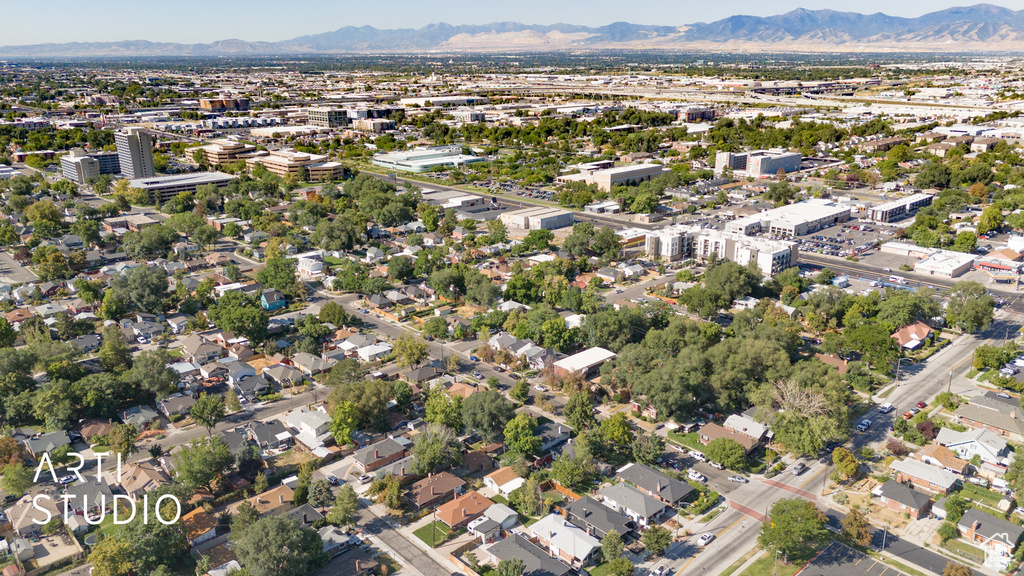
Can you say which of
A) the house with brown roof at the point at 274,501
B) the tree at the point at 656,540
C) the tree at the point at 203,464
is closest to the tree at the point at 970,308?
the tree at the point at 656,540

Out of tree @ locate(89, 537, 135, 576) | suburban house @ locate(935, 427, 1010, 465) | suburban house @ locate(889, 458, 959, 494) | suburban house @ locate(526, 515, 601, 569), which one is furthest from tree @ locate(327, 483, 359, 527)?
suburban house @ locate(935, 427, 1010, 465)

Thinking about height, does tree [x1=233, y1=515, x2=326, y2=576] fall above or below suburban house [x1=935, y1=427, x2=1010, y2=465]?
above

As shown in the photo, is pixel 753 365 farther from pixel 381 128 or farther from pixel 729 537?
pixel 381 128

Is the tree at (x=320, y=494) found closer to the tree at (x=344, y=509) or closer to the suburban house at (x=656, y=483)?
the tree at (x=344, y=509)

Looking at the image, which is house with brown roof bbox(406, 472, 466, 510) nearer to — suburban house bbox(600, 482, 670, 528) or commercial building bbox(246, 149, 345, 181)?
suburban house bbox(600, 482, 670, 528)

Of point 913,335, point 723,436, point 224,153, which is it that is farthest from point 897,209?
point 224,153

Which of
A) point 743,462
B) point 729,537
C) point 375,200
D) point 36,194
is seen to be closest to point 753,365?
point 743,462

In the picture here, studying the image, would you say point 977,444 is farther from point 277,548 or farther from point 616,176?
point 616,176
